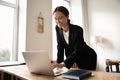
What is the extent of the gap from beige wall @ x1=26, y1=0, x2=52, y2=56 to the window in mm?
295

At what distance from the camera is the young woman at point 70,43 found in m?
1.48

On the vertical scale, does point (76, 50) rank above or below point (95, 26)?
below

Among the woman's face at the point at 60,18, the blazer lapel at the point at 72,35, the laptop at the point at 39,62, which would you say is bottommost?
the laptop at the point at 39,62

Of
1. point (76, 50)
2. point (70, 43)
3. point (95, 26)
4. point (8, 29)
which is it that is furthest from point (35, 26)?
point (95, 26)

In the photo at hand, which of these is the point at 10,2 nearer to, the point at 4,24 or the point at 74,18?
the point at 4,24

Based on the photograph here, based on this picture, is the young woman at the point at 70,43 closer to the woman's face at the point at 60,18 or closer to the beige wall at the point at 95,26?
the woman's face at the point at 60,18

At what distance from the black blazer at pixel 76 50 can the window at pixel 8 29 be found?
136cm

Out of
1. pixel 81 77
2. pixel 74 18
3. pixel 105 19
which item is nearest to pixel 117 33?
pixel 105 19

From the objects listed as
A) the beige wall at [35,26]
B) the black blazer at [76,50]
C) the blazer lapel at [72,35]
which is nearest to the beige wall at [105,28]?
the beige wall at [35,26]

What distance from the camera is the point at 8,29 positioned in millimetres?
2779

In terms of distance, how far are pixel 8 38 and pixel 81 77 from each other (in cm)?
208

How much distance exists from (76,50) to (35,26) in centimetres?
155

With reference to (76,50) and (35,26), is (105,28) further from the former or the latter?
(76,50)

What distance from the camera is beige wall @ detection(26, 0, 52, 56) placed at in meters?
2.74
